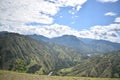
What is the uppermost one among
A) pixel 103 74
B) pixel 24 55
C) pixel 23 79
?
pixel 23 79

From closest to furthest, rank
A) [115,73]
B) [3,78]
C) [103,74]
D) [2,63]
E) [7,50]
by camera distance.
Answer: [3,78] < [115,73] < [103,74] < [2,63] < [7,50]

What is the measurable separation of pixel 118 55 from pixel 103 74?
43417 millimetres

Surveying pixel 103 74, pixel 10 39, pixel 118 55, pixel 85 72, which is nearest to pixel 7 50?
pixel 10 39

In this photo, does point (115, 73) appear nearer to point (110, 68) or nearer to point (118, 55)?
point (110, 68)

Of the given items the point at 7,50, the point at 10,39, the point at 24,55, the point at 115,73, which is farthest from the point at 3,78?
the point at 10,39

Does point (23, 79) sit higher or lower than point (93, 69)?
higher

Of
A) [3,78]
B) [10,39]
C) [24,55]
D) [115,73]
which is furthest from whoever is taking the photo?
[10,39]

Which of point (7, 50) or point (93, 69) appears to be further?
point (7, 50)

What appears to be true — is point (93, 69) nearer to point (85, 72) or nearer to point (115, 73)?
point (85, 72)

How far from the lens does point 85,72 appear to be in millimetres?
129625

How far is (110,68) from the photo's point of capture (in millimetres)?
124938

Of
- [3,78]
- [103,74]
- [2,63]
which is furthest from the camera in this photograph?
[2,63]

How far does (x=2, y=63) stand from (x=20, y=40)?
2446 inches

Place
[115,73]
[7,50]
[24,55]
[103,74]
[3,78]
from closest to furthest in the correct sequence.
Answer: [3,78] → [115,73] → [103,74] → [7,50] → [24,55]
